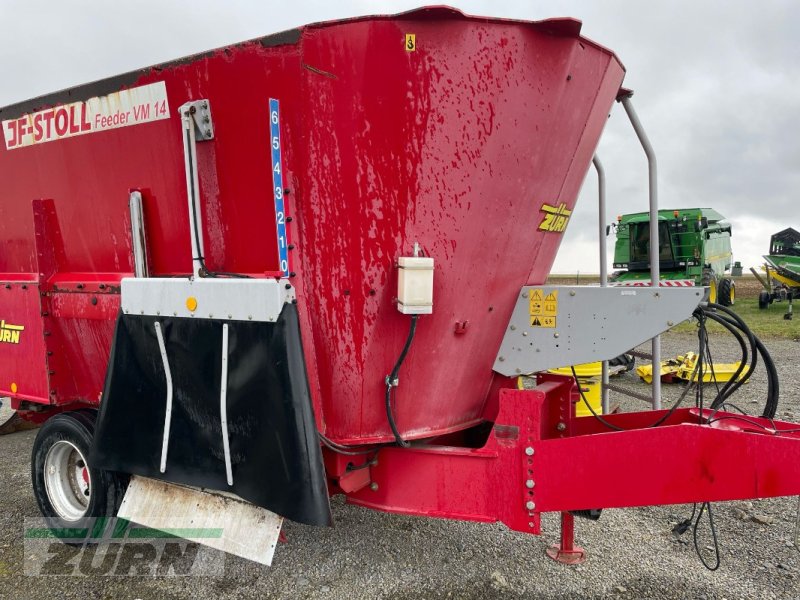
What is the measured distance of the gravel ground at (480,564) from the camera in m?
2.68

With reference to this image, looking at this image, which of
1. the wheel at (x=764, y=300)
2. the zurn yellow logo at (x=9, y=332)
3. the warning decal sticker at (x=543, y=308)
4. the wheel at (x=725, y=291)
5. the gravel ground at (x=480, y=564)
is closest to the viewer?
the warning decal sticker at (x=543, y=308)

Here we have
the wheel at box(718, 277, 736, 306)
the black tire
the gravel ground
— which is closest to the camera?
the gravel ground

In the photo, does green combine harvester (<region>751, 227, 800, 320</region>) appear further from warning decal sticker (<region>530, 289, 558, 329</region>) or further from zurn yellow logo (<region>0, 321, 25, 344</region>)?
zurn yellow logo (<region>0, 321, 25, 344</region>)

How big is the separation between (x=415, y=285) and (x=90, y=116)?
6.66 ft

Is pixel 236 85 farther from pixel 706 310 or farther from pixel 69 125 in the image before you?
pixel 706 310

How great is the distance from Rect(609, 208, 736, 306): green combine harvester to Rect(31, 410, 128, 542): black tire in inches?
517

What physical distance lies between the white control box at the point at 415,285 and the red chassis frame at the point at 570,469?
1.86 feet

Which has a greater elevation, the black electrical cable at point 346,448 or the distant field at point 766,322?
the black electrical cable at point 346,448

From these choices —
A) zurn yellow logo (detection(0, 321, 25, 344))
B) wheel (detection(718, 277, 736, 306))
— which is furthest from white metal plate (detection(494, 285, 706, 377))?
wheel (detection(718, 277, 736, 306))

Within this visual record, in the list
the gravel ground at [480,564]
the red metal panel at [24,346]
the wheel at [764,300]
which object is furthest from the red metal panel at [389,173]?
the wheel at [764,300]

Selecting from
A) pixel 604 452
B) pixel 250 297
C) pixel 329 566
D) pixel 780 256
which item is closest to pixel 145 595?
pixel 329 566

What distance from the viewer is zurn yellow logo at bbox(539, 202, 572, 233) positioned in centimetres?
257

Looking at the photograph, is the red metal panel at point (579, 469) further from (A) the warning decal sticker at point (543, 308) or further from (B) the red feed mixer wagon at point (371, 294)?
(A) the warning decal sticker at point (543, 308)

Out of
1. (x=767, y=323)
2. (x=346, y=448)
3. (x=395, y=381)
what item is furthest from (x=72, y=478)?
(x=767, y=323)
